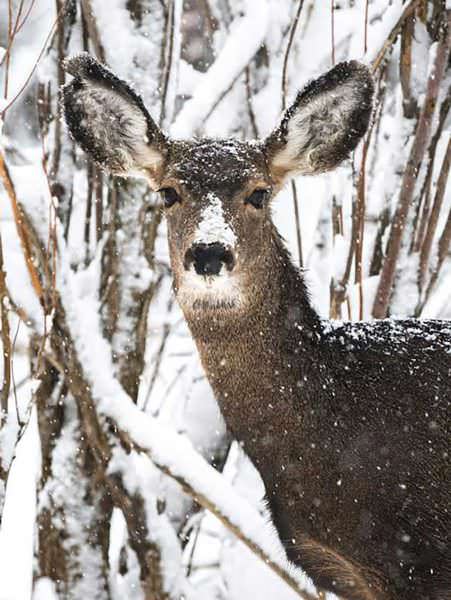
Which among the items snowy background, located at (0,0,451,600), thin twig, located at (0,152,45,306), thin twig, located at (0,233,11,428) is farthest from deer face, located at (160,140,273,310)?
thin twig, located at (0,233,11,428)

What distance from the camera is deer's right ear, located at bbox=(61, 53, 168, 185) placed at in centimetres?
401

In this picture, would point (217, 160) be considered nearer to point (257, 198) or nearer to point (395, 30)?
point (257, 198)

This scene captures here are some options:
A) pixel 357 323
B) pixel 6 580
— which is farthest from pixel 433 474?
pixel 6 580

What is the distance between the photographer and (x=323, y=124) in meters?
4.23

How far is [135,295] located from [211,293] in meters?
0.96

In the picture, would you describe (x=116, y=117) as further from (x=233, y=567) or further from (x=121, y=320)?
(x=233, y=567)

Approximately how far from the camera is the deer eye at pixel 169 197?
4016mm

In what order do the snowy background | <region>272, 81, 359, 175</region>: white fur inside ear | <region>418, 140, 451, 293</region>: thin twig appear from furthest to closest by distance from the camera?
<region>418, 140, 451, 293</region>: thin twig < the snowy background < <region>272, 81, 359, 175</region>: white fur inside ear

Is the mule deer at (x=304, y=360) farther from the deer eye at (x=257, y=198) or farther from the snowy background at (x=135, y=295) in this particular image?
the snowy background at (x=135, y=295)

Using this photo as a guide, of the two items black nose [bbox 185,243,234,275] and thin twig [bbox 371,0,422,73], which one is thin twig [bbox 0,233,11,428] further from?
thin twig [bbox 371,0,422,73]

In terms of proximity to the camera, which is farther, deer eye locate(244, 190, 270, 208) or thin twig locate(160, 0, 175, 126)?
thin twig locate(160, 0, 175, 126)

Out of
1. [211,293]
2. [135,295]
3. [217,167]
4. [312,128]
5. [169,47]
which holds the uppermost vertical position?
[169,47]

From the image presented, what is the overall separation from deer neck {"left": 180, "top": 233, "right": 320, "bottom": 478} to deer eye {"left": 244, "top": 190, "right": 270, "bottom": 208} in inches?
7.8

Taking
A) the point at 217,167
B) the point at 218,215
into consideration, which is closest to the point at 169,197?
the point at 217,167
